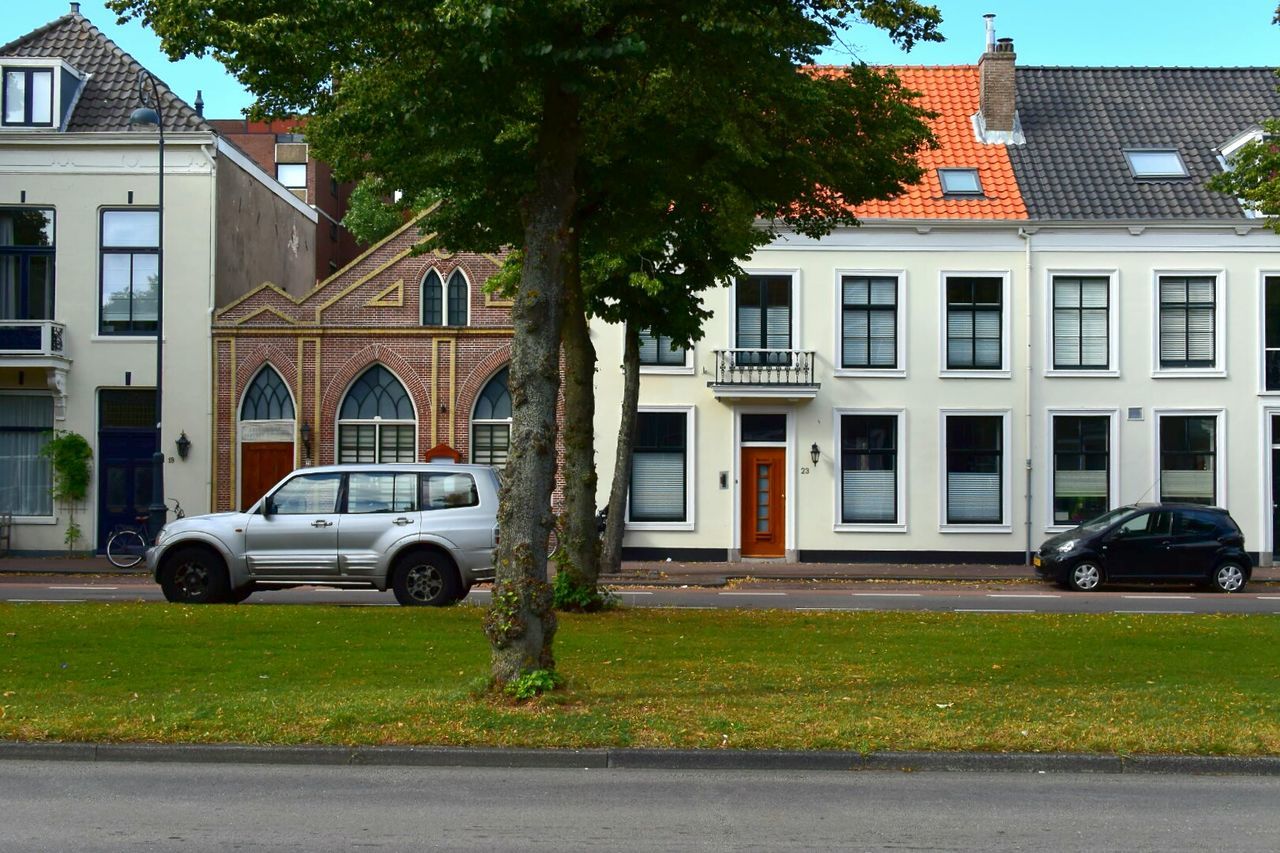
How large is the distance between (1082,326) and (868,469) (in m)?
5.65

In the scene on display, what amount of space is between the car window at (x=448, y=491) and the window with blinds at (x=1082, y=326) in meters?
16.9

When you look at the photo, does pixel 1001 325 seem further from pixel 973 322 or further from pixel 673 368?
pixel 673 368

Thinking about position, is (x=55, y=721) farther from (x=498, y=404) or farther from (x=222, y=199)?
(x=222, y=199)

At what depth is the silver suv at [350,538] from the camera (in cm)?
1834

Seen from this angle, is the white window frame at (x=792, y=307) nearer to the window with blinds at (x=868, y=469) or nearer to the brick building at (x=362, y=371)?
the window with blinds at (x=868, y=469)

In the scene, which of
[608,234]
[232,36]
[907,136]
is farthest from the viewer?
[907,136]

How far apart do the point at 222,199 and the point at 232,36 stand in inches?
837

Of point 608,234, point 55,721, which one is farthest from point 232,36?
point 55,721

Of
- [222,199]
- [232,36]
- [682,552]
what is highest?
[222,199]

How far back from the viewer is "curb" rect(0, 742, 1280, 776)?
9.08 metres

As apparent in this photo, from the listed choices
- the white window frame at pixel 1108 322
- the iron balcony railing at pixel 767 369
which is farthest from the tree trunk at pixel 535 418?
the white window frame at pixel 1108 322

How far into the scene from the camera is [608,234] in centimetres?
1523

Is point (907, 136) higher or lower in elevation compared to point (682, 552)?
higher

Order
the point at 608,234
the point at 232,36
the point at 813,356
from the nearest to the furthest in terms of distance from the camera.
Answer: the point at 232,36 → the point at 608,234 → the point at 813,356
